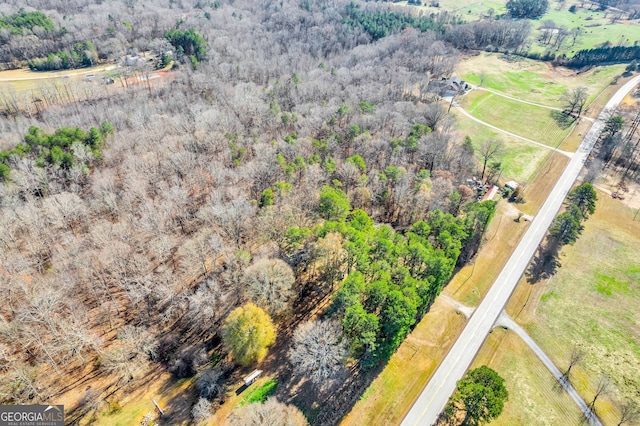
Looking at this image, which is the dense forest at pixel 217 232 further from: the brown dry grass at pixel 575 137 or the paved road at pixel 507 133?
the brown dry grass at pixel 575 137

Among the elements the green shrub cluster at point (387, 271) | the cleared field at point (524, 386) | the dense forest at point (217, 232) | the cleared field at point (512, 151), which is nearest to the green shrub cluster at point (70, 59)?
the dense forest at point (217, 232)

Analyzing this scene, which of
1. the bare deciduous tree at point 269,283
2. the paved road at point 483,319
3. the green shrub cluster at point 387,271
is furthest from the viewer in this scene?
the bare deciduous tree at point 269,283

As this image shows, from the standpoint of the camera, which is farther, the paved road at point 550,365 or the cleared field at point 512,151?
the cleared field at point 512,151

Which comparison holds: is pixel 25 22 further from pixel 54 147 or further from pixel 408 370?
pixel 408 370

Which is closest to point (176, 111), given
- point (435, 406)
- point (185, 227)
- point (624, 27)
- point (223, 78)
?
point (223, 78)

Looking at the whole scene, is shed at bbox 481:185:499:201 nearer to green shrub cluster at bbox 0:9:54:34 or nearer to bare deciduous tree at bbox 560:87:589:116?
bare deciduous tree at bbox 560:87:589:116

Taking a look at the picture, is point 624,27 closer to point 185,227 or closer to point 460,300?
point 460,300

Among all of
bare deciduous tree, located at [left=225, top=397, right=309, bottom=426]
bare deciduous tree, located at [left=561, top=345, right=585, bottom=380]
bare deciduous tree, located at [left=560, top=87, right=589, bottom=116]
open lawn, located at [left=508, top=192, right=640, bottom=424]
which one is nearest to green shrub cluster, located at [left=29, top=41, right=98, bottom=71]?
bare deciduous tree, located at [left=225, top=397, right=309, bottom=426]
